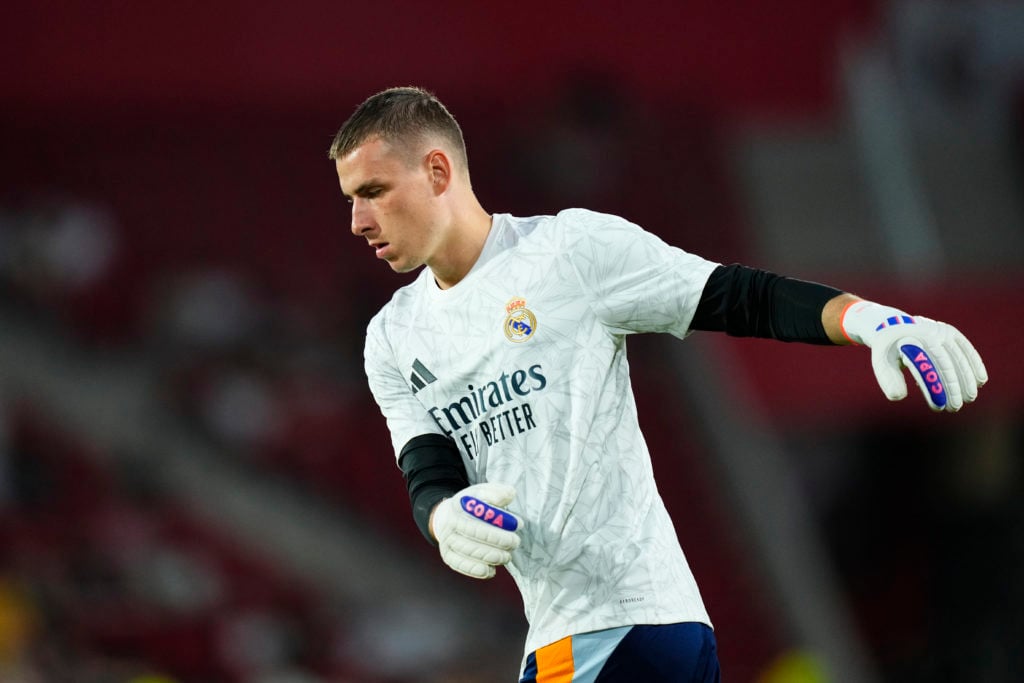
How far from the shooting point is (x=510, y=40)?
11578 millimetres

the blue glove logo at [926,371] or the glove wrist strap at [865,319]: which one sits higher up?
the glove wrist strap at [865,319]

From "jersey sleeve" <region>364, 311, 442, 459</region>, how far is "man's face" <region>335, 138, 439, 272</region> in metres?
0.30

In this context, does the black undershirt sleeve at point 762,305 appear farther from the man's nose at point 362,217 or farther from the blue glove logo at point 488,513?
the man's nose at point 362,217

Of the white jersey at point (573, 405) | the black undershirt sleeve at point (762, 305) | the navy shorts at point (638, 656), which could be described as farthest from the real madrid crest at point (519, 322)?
the navy shorts at point (638, 656)

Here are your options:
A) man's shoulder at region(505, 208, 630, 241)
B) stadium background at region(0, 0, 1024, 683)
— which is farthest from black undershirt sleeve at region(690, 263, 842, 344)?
stadium background at region(0, 0, 1024, 683)

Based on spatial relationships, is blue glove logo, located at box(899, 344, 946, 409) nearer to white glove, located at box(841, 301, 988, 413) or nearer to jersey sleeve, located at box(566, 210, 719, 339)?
white glove, located at box(841, 301, 988, 413)

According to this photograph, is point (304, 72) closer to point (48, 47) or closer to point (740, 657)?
point (48, 47)

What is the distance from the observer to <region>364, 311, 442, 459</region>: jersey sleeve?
3.29 meters

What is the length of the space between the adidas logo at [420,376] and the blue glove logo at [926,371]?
117cm

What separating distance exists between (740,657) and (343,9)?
614 cm

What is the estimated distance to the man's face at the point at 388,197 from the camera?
312cm

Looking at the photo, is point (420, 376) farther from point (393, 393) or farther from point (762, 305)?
point (762, 305)

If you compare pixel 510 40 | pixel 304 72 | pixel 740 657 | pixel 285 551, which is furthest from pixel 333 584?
pixel 510 40

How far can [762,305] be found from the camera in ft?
9.42
